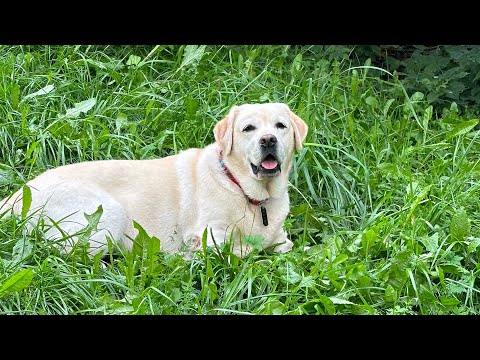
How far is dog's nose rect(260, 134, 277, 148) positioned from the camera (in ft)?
19.7

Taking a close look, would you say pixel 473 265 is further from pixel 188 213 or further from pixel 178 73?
pixel 178 73

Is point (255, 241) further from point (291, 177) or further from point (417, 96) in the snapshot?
point (417, 96)

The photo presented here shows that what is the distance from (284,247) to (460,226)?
1197mm

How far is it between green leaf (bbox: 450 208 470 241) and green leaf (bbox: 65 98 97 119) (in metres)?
3.02

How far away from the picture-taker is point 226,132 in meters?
6.27

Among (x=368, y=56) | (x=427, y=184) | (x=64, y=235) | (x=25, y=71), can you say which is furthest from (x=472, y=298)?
(x=25, y=71)

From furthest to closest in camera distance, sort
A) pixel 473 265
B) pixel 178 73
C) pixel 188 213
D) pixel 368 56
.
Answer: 1. pixel 368 56
2. pixel 178 73
3. pixel 188 213
4. pixel 473 265

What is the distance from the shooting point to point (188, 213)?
21.2 ft

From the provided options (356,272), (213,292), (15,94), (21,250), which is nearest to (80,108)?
(15,94)

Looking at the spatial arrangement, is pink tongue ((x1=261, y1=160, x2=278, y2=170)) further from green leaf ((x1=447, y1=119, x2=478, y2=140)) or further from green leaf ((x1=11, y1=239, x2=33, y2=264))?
green leaf ((x1=447, y1=119, x2=478, y2=140))

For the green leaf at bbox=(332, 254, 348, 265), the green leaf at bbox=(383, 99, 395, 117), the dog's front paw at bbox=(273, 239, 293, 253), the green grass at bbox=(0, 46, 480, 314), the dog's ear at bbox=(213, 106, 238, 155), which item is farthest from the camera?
the green leaf at bbox=(383, 99, 395, 117)

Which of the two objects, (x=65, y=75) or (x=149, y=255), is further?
(x=65, y=75)

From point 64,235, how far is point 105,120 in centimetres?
209

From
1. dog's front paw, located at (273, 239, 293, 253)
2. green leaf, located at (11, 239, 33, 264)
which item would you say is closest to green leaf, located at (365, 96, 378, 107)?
dog's front paw, located at (273, 239, 293, 253)
